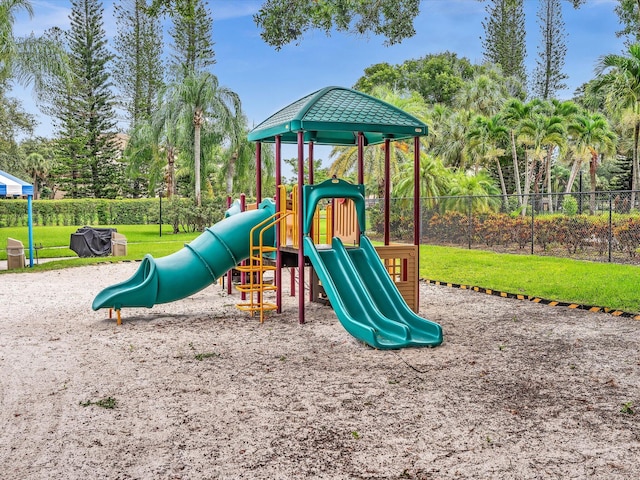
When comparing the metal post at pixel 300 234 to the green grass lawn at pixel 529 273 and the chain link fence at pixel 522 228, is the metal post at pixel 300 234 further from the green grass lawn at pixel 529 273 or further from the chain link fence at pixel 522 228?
the chain link fence at pixel 522 228

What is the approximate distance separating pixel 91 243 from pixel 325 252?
11.7 m

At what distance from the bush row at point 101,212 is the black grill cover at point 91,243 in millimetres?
10249

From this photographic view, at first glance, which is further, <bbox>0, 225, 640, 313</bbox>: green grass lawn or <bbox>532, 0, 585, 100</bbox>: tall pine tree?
<bbox>532, 0, 585, 100</bbox>: tall pine tree

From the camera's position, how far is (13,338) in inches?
305

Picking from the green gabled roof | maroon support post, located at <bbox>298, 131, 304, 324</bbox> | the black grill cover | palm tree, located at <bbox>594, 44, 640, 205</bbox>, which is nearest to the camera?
the green gabled roof

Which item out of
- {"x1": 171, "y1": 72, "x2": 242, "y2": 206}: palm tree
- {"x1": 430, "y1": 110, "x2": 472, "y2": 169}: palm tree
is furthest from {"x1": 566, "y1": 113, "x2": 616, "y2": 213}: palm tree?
{"x1": 171, "y1": 72, "x2": 242, "y2": 206}: palm tree

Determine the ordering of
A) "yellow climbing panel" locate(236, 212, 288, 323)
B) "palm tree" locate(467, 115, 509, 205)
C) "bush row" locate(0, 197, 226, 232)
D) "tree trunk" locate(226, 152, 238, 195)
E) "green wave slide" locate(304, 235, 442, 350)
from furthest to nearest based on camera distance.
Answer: "tree trunk" locate(226, 152, 238, 195)
"bush row" locate(0, 197, 226, 232)
"palm tree" locate(467, 115, 509, 205)
"yellow climbing panel" locate(236, 212, 288, 323)
"green wave slide" locate(304, 235, 442, 350)

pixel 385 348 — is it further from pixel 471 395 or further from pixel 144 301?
pixel 144 301

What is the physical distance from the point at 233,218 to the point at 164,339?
2646 mm

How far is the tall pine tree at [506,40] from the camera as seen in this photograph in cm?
4984

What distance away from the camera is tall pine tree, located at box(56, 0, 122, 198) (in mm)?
42562

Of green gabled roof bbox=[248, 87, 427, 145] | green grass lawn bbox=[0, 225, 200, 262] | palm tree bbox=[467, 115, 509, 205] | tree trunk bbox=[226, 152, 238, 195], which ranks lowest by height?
green grass lawn bbox=[0, 225, 200, 262]

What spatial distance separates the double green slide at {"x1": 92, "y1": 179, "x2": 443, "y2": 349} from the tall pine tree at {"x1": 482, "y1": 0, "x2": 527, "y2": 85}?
45.1m

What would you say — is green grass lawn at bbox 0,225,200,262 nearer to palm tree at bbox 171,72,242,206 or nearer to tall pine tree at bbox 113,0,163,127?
palm tree at bbox 171,72,242,206
